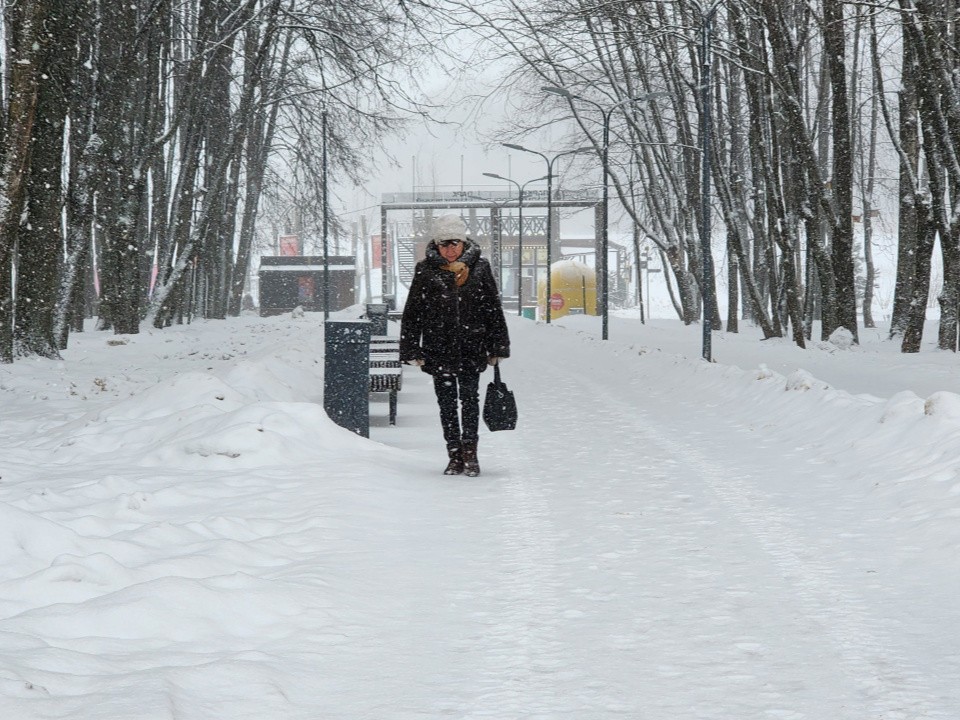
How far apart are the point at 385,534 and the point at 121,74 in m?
14.9

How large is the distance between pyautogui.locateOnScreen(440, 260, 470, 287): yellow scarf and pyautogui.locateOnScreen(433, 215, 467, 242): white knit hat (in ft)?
0.65

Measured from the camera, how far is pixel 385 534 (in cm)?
666

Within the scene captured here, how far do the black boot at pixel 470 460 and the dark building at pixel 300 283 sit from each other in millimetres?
67623

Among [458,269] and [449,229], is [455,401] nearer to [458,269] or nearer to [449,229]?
[458,269]

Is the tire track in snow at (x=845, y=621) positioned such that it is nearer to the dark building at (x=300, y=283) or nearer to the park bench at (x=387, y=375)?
the park bench at (x=387, y=375)

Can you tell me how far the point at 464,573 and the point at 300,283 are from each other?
73.7 m

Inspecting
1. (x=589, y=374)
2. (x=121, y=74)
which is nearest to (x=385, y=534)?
(x=589, y=374)

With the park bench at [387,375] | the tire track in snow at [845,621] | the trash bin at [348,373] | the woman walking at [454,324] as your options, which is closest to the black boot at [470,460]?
the woman walking at [454,324]

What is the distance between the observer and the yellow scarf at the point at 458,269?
28.0 ft

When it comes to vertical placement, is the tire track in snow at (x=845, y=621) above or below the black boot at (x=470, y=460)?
below

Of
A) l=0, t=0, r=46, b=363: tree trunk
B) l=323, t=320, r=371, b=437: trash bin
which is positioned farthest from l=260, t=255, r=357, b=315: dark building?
l=323, t=320, r=371, b=437: trash bin

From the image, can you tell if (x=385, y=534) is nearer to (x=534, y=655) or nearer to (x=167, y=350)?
(x=534, y=655)

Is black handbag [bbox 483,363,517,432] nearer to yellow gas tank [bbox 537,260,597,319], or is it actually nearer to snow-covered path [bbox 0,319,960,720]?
snow-covered path [bbox 0,319,960,720]

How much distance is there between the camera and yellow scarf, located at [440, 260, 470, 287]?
8.53 m
